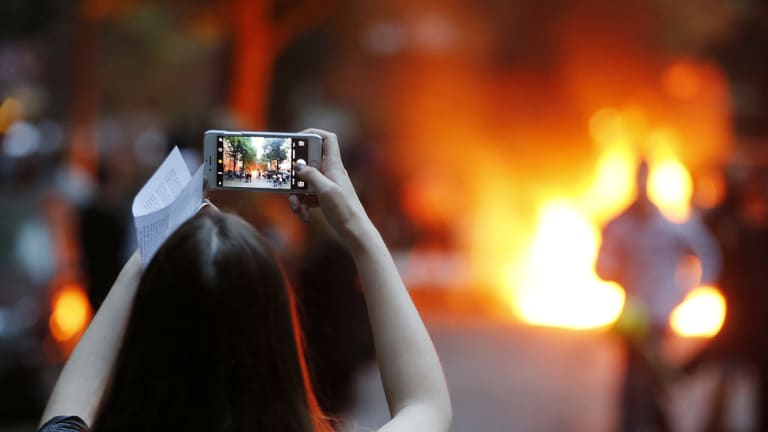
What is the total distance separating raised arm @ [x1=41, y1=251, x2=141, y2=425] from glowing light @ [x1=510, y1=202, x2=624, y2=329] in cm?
1275

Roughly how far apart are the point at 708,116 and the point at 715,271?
28.9m

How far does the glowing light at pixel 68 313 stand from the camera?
941cm

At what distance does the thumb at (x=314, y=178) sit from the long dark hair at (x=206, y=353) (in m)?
0.26

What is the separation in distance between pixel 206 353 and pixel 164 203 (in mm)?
386

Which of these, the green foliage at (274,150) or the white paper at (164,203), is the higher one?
the green foliage at (274,150)

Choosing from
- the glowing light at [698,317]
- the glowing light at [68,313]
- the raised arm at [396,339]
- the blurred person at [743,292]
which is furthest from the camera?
the glowing light at [698,317]

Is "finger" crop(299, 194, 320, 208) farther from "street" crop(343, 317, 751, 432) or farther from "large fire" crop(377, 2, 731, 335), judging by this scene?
"large fire" crop(377, 2, 731, 335)

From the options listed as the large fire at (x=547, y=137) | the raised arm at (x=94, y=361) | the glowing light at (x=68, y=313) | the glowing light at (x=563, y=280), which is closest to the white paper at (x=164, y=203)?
the raised arm at (x=94, y=361)

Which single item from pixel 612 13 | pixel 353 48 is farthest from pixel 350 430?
pixel 353 48

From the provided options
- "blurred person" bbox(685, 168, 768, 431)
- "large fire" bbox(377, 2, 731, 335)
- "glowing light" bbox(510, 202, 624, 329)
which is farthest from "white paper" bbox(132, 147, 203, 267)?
"large fire" bbox(377, 2, 731, 335)

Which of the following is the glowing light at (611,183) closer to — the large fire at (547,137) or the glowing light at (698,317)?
the large fire at (547,137)

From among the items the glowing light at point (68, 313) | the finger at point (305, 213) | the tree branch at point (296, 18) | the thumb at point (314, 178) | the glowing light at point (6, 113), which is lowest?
the glowing light at point (68, 313)

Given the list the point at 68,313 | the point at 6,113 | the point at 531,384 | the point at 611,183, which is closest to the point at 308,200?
the point at 68,313

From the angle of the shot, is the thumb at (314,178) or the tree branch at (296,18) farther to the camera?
the tree branch at (296,18)
